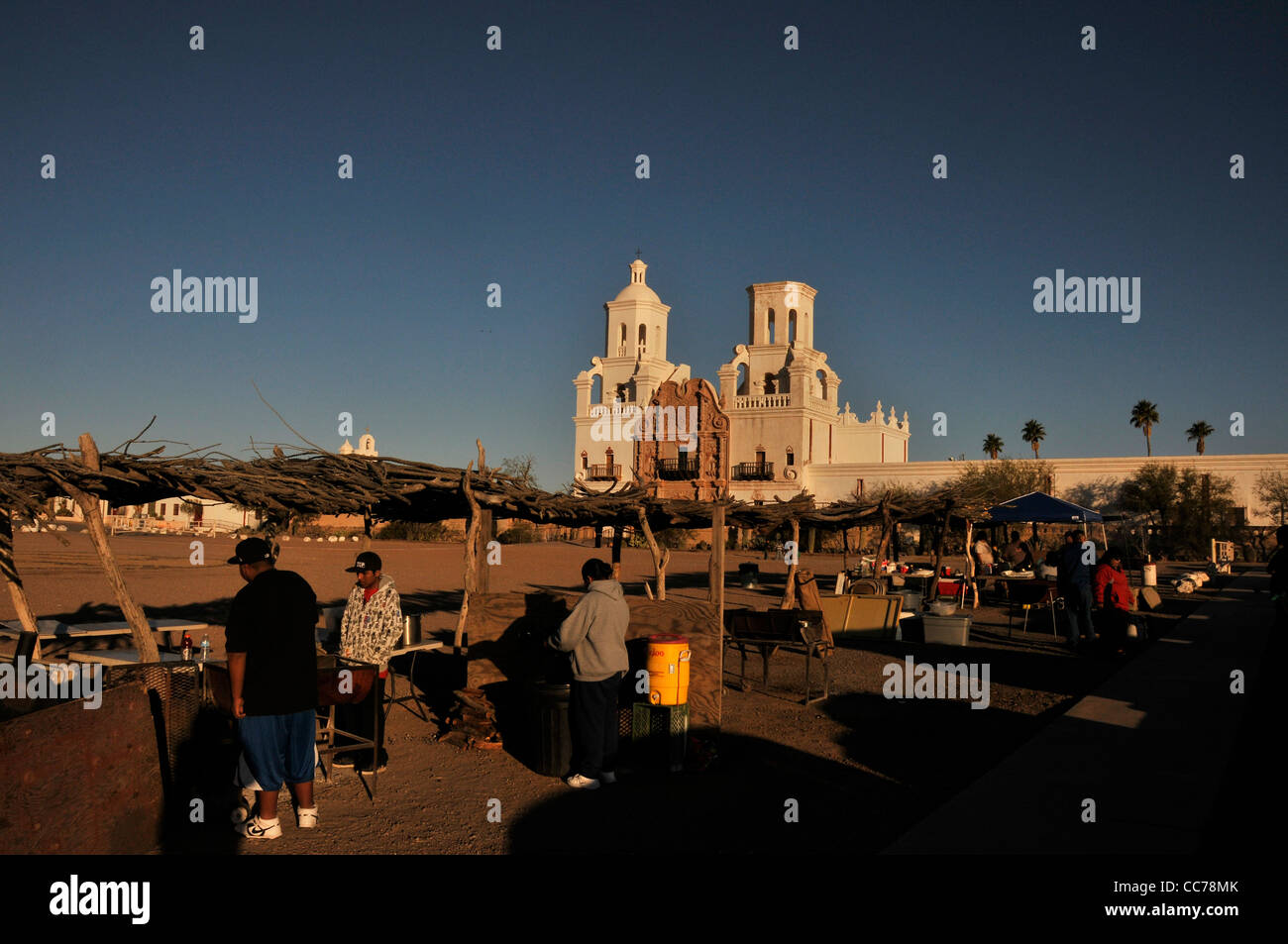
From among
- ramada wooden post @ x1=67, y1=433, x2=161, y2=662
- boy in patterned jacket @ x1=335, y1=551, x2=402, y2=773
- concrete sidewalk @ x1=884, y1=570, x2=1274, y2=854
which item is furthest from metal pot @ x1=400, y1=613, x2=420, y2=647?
concrete sidewalk @ x1=884, y1=570, x2=1274, y2=854

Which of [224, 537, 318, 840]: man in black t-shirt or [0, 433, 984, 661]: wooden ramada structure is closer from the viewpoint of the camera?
[224, 537, 318, 840]: man in black t-shirt

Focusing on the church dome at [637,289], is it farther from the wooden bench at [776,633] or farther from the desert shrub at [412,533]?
the wooden bench at [776,633]

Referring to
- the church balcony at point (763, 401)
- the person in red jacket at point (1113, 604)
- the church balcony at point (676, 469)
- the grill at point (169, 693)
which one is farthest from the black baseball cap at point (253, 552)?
the church balcony at point (763, 401)

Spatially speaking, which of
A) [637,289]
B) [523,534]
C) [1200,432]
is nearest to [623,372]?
[637,289]

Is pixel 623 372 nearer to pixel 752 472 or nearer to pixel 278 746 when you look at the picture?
pixel 752 472

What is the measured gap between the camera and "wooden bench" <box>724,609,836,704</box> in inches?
424

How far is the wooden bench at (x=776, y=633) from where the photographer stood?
35.3 ft

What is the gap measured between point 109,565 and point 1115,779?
7.97m

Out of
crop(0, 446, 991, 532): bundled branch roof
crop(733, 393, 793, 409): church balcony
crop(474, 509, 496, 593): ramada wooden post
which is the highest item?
crop(733, 393, 793, 409): church balcony

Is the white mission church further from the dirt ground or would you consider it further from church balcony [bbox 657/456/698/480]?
the dirt ground

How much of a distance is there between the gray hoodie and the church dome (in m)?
61.2

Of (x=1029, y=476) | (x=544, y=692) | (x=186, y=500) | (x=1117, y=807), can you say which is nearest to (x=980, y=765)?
(x=1117, y=807)
